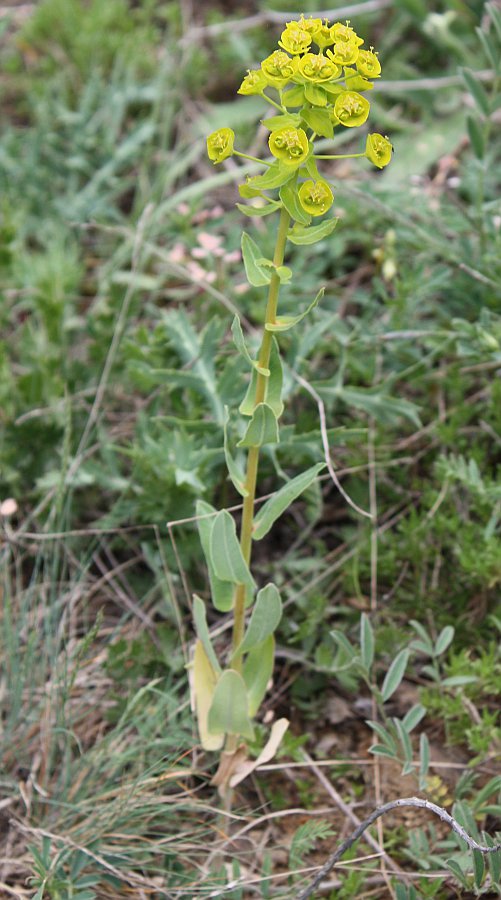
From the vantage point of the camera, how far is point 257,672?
74.9 inches

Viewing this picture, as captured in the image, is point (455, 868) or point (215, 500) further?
point (215, 500)

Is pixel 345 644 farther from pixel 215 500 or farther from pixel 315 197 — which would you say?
pixel 315 197

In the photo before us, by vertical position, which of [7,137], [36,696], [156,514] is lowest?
[36,696]

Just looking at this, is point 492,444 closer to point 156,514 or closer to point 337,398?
point 337,398

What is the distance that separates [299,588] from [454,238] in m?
1.20

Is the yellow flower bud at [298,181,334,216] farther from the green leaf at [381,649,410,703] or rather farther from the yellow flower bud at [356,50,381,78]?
the green leaf at [381,649,410,703]

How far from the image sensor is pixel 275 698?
7.41ft

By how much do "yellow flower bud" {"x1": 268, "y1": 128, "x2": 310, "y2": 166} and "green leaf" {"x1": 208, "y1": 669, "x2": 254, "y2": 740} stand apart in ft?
2.94

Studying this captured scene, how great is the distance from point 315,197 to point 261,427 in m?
0.38

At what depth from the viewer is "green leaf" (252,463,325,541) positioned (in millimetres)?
1661

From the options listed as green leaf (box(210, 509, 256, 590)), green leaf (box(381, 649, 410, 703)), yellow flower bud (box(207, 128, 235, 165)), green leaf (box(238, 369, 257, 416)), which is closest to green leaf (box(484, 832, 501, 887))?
green leaf (box(381, 649, 410, 703))

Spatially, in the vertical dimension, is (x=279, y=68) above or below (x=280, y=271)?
above

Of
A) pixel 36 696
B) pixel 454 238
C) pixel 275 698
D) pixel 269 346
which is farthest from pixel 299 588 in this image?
pixel 454 238

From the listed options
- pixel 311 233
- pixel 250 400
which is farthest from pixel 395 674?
pixel 311 233
